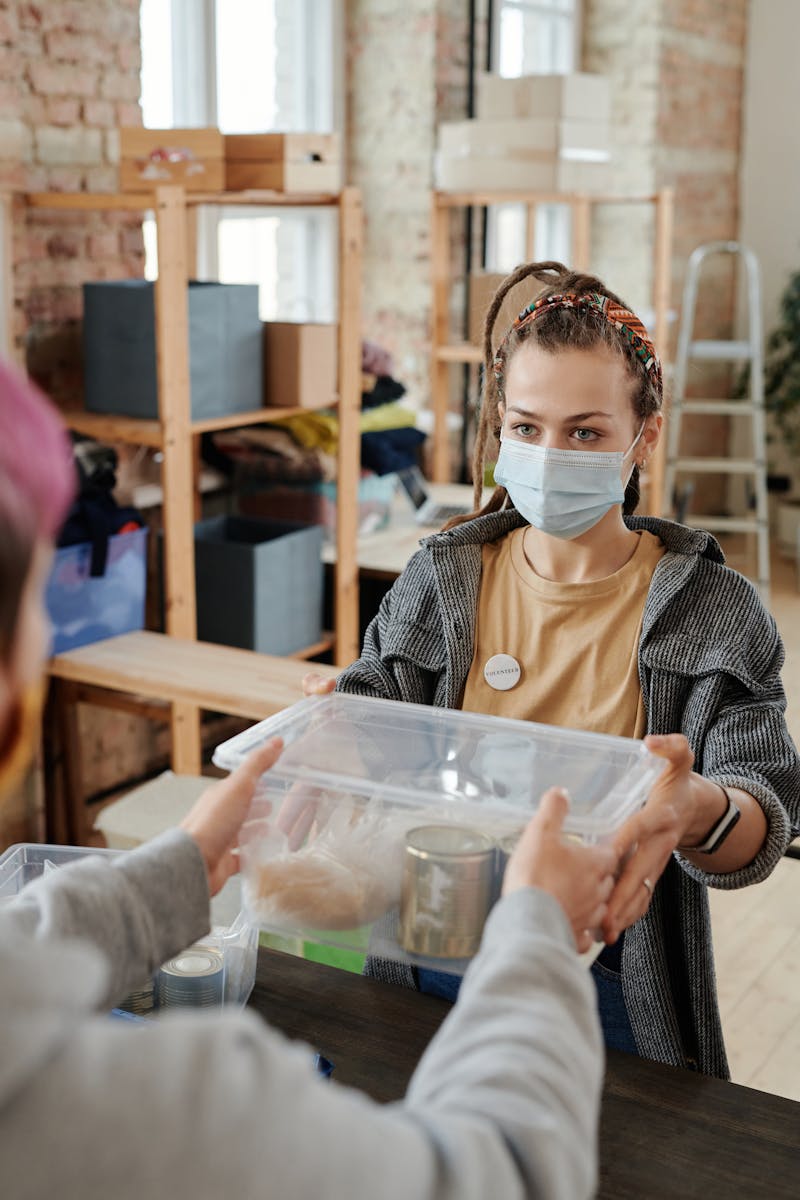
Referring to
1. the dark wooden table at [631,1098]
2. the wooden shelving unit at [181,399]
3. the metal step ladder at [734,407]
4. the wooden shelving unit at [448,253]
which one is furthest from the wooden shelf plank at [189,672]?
the metal step ladder at [734,407]

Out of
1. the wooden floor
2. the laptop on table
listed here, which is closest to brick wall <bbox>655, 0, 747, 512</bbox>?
the laptop on table

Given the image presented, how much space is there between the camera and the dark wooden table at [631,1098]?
1.05 metres

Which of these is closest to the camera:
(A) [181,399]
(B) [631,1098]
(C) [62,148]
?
(B) [631,1098]

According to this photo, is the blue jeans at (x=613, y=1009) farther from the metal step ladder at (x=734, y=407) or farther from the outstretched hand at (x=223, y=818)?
the metal step ladder at (x=734, y=407)

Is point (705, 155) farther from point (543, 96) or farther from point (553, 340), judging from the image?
point (553, 340)

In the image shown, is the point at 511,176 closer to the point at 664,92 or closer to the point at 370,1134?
the point at 664,92

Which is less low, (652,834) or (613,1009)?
(652,834)

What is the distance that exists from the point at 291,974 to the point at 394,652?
40cm

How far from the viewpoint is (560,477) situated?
1.51m

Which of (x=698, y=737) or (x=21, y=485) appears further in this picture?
(x=698, y=737)

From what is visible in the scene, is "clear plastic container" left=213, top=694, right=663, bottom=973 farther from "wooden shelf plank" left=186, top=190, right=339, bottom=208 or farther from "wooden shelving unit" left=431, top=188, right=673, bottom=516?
"wooden shelving unit" left=431, top=188, right=673, bottom=516

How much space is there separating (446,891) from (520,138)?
12.7ft

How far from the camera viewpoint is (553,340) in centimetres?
151

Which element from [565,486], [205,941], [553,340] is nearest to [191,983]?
[205,941]
